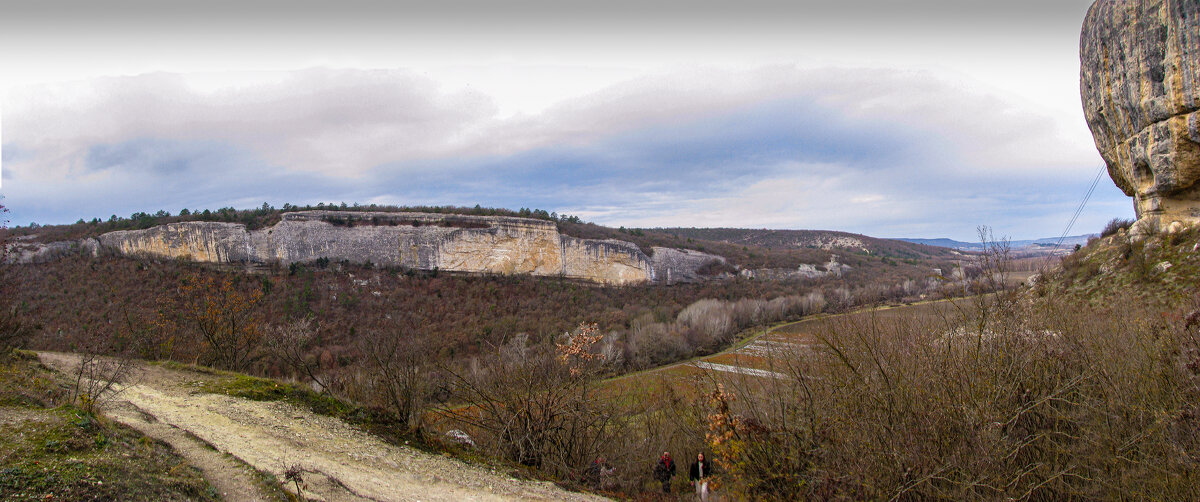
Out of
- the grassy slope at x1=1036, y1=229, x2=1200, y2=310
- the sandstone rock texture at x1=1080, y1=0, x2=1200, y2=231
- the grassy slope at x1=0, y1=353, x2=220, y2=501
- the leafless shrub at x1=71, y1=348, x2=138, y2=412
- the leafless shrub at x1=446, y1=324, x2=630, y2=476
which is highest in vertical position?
the sandstone rock texture at x1=1080, y1=0, x2=1200, y2=231

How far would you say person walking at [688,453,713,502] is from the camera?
323 inches

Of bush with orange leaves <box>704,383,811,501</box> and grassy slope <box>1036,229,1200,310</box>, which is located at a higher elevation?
grassy slope <box>1036,229,1200,310</box>

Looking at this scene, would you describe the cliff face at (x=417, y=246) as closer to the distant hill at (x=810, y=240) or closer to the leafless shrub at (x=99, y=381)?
the leafless shrub at (x=99, y=381)

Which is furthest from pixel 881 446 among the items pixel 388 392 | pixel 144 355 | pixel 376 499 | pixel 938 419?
pixel 144 355

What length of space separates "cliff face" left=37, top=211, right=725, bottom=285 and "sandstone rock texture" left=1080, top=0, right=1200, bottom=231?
40246 mm

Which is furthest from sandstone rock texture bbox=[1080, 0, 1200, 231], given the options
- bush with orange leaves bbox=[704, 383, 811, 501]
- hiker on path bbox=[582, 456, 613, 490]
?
hiker on path bbox=[582, 456, 613, 490]

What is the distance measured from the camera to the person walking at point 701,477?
8195 millimetres

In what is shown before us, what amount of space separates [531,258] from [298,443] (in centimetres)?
4381

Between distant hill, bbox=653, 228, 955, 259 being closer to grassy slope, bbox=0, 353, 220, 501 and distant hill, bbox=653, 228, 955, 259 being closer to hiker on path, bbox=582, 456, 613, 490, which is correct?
hiker on path, bbox=582, 456, 613, 490

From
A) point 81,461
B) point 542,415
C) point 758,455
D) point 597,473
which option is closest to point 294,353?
point 542,415

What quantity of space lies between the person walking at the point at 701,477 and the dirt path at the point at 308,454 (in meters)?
2.10

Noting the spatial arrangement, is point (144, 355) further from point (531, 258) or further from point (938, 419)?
point (531, 258)

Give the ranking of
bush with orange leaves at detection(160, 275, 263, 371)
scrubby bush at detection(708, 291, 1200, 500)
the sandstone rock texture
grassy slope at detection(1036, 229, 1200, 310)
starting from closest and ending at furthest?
scrubby bush at detection(708, 291, 1200, 500) → grassy slope at detection(1036, 229, 1200, 310) → the sandstone rock texture → bush with orange leaves at detection(160, 275, 263, 371)

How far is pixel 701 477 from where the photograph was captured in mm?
8891
